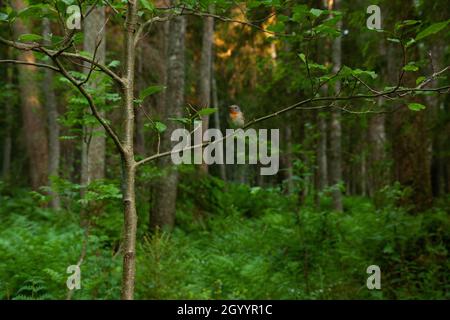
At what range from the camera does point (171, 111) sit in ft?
30.5

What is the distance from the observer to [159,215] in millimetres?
9156

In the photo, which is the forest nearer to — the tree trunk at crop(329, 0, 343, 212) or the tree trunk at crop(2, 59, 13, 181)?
the tree trunk at crop(329, 0, 343, 212)

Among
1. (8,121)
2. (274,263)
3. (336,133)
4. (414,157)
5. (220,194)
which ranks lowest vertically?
(274,263)

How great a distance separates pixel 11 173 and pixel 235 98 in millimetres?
11412

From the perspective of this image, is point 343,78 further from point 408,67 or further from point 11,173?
point 11,173

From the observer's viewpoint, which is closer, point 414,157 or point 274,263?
point 274,263

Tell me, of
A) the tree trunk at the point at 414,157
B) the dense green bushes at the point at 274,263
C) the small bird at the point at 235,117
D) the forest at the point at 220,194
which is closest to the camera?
the forest at the point at 220,194

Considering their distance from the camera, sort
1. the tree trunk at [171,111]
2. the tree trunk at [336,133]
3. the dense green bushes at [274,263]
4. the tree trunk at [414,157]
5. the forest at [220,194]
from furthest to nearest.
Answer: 1. the tree trunk at [336,133]
2. the tree trunk at [171,111]
3. the tree trunk at [414,157]
4. the dense green bushes at [274,263]
5. the forest at [220,194]

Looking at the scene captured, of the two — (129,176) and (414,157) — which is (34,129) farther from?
(129,176)

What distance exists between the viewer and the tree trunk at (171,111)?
360 inches

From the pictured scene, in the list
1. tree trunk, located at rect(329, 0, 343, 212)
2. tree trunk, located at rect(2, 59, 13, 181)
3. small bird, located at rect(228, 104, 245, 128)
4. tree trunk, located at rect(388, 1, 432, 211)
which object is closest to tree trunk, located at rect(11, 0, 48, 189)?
tree trunk, located at rect(2, 59, 13, 181)

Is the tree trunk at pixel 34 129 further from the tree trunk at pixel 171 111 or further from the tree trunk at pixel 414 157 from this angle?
the tree trunk at pixel 414 157

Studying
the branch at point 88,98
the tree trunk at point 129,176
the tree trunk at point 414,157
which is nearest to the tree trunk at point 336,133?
the tree trunk at point 414,157

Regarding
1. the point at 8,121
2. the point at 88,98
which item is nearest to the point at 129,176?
the point at 88,98
